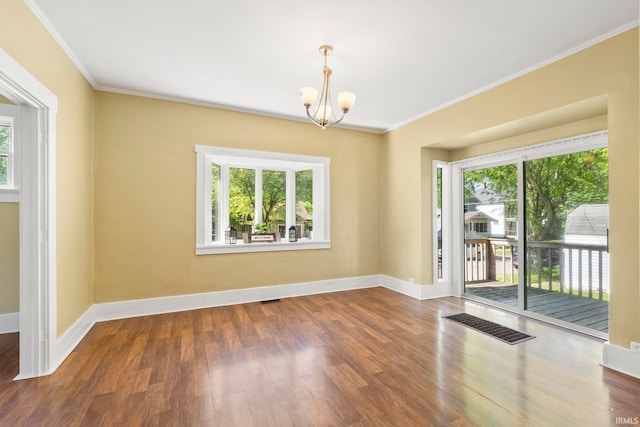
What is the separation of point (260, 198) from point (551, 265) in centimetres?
392

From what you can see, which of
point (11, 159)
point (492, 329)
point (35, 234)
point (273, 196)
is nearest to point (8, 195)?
point (11, 159)

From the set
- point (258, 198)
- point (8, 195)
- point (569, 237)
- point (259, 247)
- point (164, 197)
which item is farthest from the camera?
point (258, 198)

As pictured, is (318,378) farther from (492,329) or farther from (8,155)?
(8,155)

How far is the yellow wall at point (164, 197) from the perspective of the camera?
3.35 meters

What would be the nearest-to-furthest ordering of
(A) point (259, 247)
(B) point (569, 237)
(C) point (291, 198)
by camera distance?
(B) point (569, 237)
(A) point (259, 247)
(C) point (291, 198)

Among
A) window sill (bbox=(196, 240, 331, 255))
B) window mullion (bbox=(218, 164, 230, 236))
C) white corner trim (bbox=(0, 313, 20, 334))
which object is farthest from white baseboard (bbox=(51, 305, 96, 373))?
window mullion (bbox=(218, 164, 230, 236))

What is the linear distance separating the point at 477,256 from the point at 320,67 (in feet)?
11.1

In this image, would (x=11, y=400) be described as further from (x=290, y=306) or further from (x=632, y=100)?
(x=632, y=100)

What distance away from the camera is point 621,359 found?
2236 millimetres

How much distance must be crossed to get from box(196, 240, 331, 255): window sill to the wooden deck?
2542 mm

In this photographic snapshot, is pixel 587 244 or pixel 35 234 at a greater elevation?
pixel 35 234

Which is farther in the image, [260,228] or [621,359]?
[260,228]

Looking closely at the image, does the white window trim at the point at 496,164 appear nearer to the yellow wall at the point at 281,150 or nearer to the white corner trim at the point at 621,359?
the yellow wall at the point at 281,150

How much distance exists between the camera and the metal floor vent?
2.83 meters
